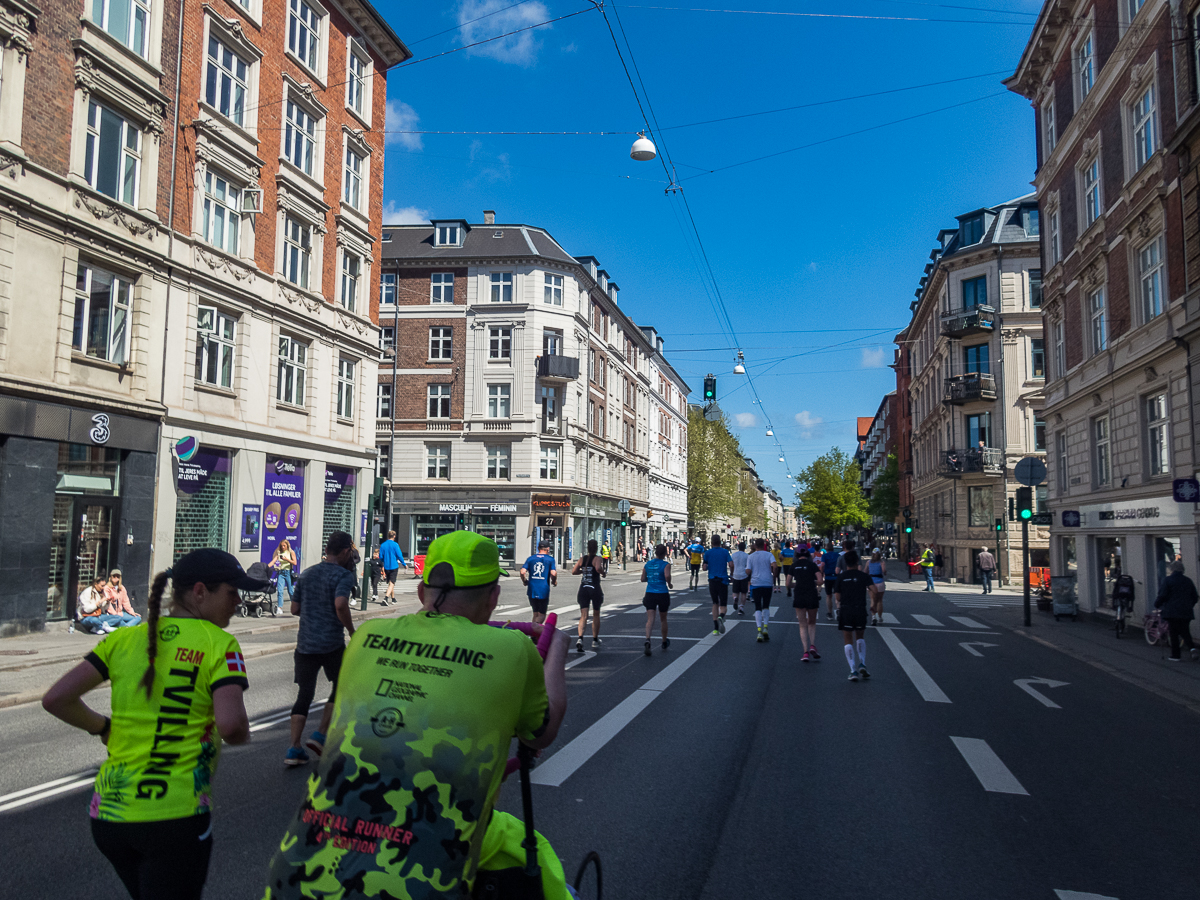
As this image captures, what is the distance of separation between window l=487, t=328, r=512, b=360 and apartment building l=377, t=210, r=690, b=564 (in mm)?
64

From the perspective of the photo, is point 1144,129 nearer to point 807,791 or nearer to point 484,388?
point 807,791

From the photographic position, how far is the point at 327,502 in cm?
2491

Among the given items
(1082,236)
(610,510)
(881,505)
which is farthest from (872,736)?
(881,505)

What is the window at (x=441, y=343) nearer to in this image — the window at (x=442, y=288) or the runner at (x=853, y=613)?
the window at (x=442, y=288)

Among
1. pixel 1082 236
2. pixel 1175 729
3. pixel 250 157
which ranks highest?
pixel 250 157

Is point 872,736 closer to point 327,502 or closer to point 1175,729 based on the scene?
point 1175,729

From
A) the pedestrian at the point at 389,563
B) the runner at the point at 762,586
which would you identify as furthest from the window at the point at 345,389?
the runner at the point at 762,586

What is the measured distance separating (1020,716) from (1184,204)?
11.9 m

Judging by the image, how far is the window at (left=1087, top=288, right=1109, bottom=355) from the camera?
813 inches

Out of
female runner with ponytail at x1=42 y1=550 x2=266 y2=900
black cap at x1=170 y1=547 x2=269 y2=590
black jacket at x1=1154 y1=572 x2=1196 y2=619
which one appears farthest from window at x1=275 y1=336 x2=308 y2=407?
female runner with ponytail at x1=42 y1=550 x2=266 y2=900

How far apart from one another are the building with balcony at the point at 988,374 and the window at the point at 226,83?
3086cm

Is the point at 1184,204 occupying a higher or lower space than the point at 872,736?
higher

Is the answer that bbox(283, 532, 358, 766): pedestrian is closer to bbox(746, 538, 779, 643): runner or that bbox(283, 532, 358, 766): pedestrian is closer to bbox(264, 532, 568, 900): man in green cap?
bbox(264, 532, 568, 900): man in green cap

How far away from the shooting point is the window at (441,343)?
1797 inches
